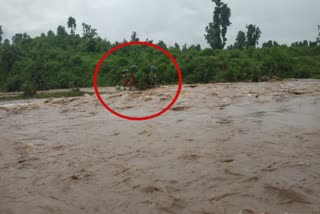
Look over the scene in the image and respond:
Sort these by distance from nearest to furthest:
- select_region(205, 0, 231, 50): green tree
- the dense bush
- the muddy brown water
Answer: the muddy brown water < the dense bush < select_region(205, 0, 231, 50): green tree

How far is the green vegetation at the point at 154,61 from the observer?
2800 centimetres

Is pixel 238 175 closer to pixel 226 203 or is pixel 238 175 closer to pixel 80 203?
pixel 226 203

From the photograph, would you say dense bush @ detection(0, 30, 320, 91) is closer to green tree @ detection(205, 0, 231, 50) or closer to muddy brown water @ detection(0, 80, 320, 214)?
green tree @ detection(205, 0, 231, 50)

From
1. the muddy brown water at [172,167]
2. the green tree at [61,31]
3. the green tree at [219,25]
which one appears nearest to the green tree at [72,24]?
the green tree at [61,31]

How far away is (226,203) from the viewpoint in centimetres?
260

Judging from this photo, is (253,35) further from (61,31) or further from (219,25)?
(61,31)

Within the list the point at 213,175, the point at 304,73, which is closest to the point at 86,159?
the point at 213,175

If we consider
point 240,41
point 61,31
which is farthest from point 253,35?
point 61,31

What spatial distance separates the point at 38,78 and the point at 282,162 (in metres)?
36.7

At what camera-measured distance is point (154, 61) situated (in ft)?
112

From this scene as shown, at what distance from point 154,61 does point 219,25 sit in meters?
10.4

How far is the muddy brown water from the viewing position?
2.71 m

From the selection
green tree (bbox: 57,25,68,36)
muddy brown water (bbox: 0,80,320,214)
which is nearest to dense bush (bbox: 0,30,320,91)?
green tree (bbox: 57,25,68,36)

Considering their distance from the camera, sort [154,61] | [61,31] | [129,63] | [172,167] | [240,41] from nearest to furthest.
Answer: [172,167] < [154,61] < [129,63] < [240,41] < [61,31]
